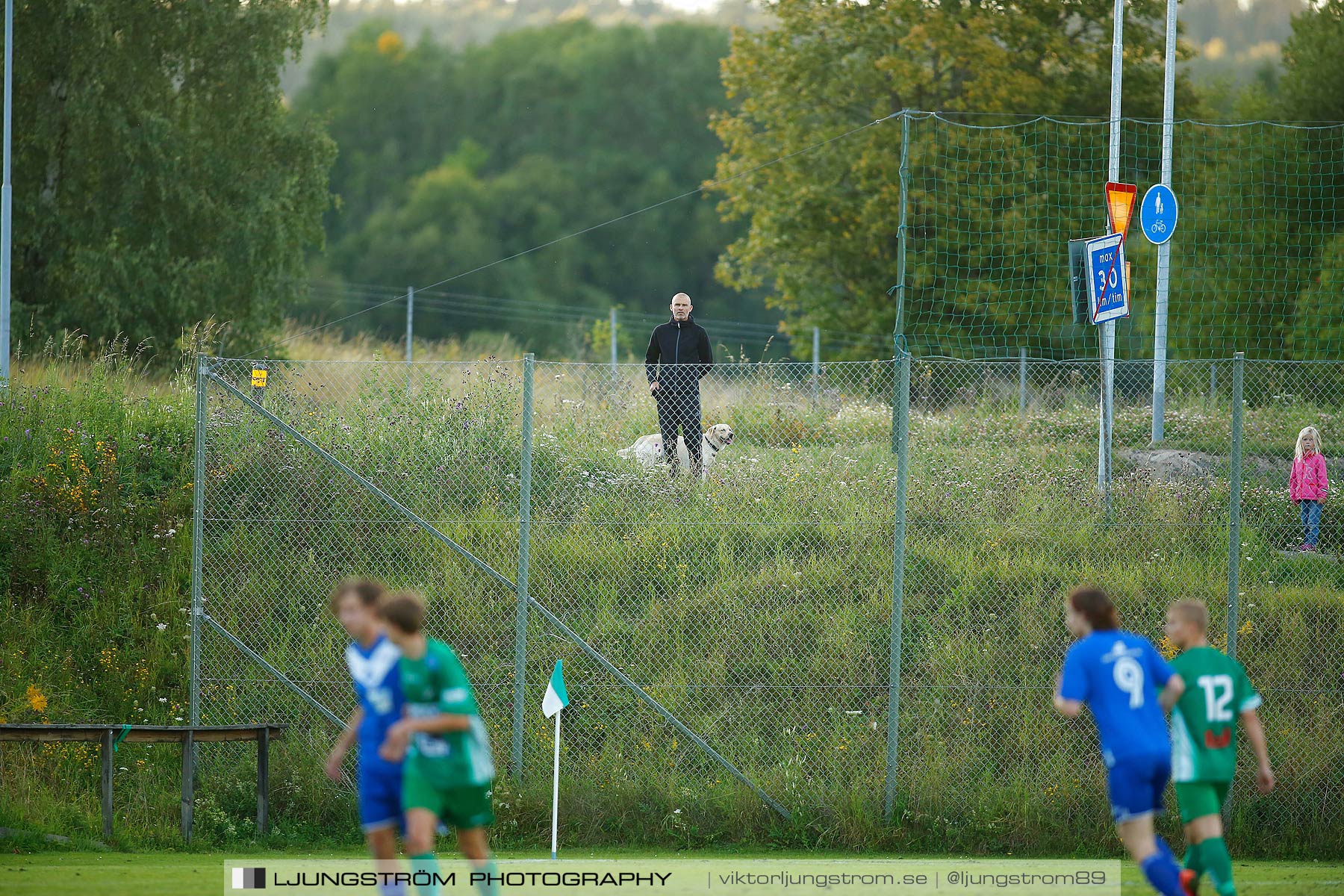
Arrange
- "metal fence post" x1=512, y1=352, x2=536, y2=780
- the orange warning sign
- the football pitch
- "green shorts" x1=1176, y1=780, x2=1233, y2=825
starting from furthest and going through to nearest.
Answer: the orange warning sign
"metal fence post" x1=512, y1=352, x2=536, y2=780
the football pitch
"green shorts" x1=1176, y1=780, x2=1233, y2=825

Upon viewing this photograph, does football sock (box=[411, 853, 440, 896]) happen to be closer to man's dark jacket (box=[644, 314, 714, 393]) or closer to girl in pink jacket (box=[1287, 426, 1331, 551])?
man's dark jacket (box=[644, 314, 714, 393])

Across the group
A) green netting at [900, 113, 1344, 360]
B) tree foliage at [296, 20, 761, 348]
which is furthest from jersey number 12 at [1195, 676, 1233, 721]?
tree foliage at [296, 20, 761, 348]

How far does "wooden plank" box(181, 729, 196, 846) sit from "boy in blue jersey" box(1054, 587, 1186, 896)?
6.14 m

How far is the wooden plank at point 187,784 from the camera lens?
9180 mm

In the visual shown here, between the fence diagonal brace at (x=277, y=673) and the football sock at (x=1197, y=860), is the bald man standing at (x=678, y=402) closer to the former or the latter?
the fence diagonal brace at (x=277, y=673)

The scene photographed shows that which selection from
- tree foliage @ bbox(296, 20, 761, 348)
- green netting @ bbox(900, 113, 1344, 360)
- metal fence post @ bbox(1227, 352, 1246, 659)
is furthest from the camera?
tree foliage @ bbox(296, 20, 761, 348)

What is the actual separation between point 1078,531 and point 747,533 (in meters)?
2.65

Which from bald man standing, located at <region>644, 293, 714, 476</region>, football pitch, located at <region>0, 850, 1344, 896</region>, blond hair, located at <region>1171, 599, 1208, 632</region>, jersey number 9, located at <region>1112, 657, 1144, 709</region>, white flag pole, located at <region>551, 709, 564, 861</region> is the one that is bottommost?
football pitch, located at <region>0, 850, 1344, 896</region>

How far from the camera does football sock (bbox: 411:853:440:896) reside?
591 centimetres

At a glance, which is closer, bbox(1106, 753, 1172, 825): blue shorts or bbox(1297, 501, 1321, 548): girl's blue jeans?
bbox(1106, 753, 1172, 825): blue shorts

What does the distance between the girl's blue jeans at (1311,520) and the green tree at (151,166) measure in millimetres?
15725

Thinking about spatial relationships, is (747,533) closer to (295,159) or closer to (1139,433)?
(1139,433)

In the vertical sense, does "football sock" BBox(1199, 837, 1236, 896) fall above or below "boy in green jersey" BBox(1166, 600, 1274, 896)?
below

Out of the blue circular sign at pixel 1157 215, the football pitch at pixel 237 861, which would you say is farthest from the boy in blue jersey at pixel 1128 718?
the blue circular sign at pixel 1157 215
